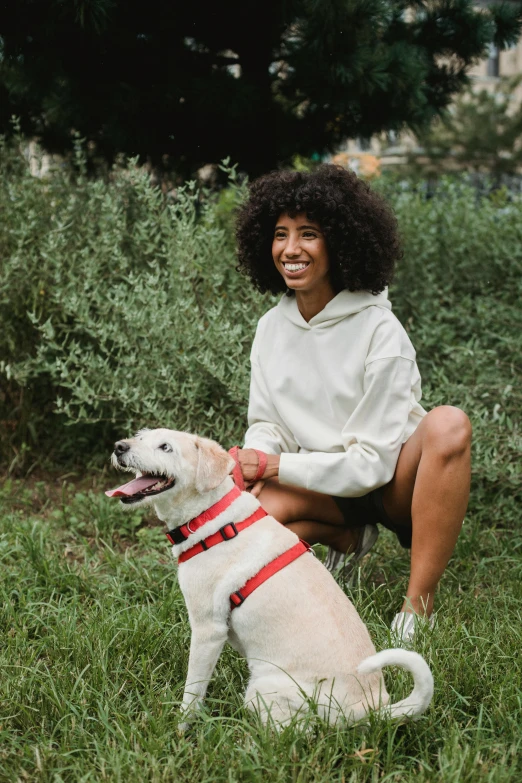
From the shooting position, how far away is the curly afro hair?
110 inches

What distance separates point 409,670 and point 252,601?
45 centimetres

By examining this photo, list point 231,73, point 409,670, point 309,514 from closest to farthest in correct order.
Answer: point 409,670 → point 309,514 → point 231,73

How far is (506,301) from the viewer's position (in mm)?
5066

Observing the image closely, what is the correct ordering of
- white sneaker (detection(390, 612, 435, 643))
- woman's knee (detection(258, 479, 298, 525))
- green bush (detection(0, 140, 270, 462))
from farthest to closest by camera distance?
1. green bush (detection(0, 140, 270, 462))
2. woman's knee (detection(258, 479, 298, 525))
3. white sneaker (detection(390, 612, 435, 643))

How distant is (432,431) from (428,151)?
1643 cm

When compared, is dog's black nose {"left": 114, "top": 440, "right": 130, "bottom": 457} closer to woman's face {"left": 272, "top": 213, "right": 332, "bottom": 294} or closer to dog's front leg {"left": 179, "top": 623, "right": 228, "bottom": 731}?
dog's front leg {"left": 179, "top": 623, "right": 228, "bottom": 731}

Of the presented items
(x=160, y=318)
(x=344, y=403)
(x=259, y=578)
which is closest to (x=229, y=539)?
(x=259, y=578)

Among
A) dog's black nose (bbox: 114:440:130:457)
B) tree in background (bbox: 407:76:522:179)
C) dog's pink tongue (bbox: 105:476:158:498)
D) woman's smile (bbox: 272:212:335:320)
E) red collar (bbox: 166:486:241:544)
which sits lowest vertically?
red collar (bbox: 166:486:241:544)

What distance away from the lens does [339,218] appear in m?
2.82

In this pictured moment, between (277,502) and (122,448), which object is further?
(277,502)

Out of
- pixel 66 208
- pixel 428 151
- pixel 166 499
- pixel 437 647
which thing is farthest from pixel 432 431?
pixel 428 151

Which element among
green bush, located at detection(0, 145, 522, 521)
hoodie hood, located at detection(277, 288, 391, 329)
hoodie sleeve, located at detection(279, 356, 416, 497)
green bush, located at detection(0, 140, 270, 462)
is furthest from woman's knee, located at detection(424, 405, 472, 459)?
green bush, located at detection(0, 140, 270, 462)

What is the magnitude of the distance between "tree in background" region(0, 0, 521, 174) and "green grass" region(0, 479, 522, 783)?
229 centimetres

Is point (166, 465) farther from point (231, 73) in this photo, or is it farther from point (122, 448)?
point (231, 73)
